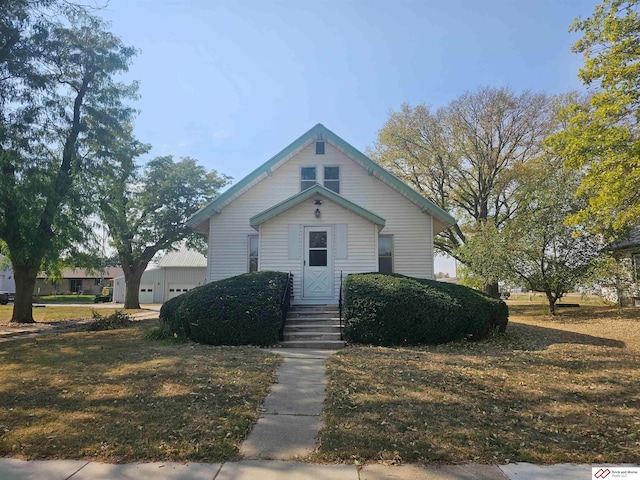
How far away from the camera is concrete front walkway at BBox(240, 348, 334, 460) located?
3893 millimetres

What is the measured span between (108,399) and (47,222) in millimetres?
12415

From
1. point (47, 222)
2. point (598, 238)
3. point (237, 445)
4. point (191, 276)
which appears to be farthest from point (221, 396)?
point (191, 276)

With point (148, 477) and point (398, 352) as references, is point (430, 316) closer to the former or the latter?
point (398, 352)

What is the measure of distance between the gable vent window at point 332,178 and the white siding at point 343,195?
17 centimetres

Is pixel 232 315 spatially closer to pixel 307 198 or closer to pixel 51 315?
pixel 307 198

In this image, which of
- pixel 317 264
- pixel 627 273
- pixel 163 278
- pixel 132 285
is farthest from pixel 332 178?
pixel 163 278

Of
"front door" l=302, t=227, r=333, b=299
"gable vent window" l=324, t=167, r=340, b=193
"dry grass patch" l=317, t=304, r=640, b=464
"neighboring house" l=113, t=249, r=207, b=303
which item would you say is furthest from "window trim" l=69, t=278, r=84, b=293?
"dry grass patch" l=317, t=304, r=640, b=464

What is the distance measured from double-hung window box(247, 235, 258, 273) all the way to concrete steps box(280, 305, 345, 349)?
3.76 meters

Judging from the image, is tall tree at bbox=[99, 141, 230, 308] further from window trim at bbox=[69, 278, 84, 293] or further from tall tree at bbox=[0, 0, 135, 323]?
window trim at bbox=[69, 278, 84, 293]

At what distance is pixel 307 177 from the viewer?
1577 centimetres

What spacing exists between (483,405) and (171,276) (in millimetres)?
39567

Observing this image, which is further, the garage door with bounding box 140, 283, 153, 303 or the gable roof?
the garage door with bounding box 140, 283, 153, 303

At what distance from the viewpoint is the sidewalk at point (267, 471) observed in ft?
11.1

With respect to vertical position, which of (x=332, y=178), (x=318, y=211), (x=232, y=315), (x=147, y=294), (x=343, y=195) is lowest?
(x=147, y=294)
